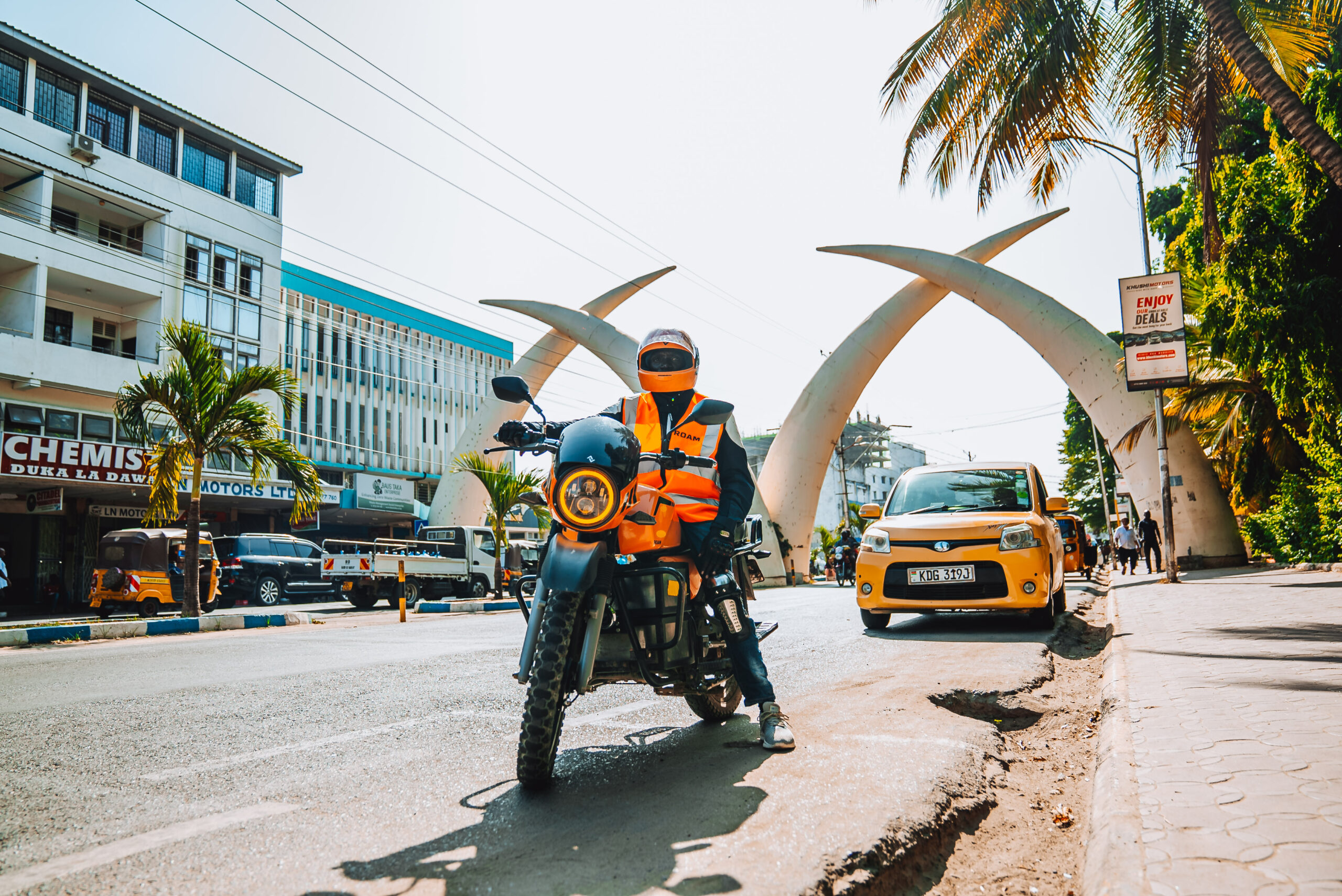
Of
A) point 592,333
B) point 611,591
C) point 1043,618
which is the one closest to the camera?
point 611,591

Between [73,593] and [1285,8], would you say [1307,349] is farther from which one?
[73,593]

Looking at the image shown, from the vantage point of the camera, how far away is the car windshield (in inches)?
366

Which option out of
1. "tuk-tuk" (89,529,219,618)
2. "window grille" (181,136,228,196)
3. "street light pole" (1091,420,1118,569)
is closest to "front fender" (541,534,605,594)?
"tuk-tuk" (89,529,219,618)

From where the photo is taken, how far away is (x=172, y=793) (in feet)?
10.7

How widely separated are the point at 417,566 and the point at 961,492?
14607 mm

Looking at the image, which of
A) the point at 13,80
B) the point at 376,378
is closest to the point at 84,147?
the point at 13,80

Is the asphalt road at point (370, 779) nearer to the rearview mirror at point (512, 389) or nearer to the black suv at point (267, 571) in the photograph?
the rearview mirror at point (512, 389)

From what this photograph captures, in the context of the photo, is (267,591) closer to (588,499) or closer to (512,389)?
(512,389)

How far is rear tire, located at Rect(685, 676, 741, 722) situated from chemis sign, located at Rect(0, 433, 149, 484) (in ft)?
67.8

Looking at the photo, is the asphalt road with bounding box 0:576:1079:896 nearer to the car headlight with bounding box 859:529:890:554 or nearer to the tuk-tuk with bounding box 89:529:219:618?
the car headlight with bounding box 859:529:890:554

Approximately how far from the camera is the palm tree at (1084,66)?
11234 mm

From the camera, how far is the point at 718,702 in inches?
173

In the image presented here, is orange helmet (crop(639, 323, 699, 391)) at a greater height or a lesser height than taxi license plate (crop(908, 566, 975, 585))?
greater

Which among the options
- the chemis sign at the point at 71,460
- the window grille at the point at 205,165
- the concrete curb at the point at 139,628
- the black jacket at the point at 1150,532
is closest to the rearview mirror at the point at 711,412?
the concrete curb at the point at 139,628
